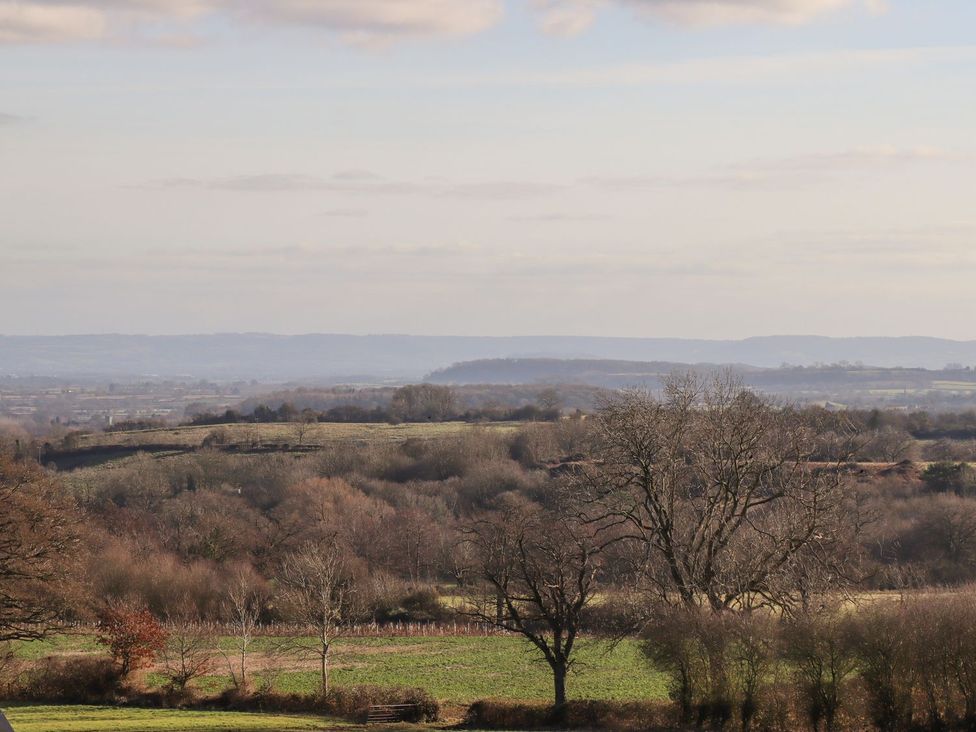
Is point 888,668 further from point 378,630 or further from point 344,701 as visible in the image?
point 378,630

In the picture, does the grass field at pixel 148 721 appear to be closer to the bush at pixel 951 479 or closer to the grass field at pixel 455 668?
the grass field at pixel 455 668

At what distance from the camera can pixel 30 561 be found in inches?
2009

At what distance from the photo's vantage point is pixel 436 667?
177 feet

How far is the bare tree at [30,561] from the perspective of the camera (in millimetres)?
50906

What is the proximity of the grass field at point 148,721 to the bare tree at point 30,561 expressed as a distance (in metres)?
7.36

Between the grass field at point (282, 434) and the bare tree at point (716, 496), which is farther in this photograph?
the grass field at point (282, 434)

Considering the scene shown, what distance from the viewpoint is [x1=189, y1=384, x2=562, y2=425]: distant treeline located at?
169 metres

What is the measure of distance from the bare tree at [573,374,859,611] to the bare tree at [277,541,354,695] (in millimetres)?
12419

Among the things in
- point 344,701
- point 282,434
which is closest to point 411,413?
point 282,434

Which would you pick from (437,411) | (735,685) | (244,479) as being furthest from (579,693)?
(437,411)

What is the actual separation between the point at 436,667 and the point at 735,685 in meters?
18.3

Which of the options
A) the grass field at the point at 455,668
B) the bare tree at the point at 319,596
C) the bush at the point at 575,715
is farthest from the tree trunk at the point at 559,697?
the bare tree at the point at 319,596

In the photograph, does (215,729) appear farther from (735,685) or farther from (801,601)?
(801,601)

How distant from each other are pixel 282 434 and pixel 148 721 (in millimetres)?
106356
